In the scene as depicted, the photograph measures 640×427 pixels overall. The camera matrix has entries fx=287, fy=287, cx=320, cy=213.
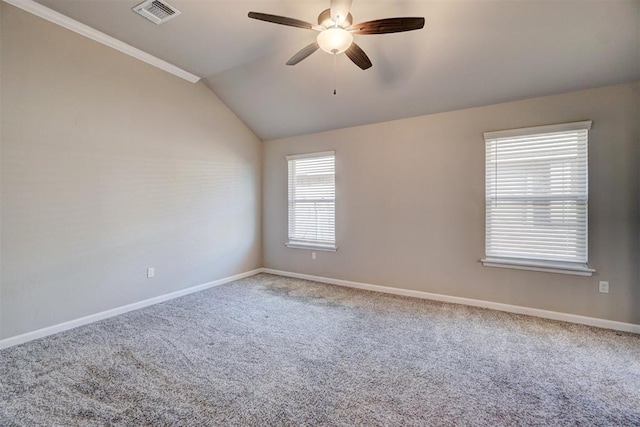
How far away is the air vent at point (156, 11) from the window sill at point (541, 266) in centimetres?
437

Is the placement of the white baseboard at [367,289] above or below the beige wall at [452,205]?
below

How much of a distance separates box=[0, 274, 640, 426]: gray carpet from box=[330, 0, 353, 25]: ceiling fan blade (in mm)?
2645

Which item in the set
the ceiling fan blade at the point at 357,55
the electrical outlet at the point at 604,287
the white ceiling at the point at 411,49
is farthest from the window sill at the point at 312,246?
the electrical outlet at the point at 604,287

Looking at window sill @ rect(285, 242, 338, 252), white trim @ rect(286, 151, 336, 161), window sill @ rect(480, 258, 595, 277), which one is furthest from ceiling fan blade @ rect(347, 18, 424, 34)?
window sill @ rect(285, 242, 338, 252)

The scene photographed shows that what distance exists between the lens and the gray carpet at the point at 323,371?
1.78 metres

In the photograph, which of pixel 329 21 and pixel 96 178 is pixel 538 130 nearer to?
pixel 329 21

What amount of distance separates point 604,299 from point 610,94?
7.01 ft

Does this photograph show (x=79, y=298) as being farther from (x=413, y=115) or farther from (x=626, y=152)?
(x=626, y=152)

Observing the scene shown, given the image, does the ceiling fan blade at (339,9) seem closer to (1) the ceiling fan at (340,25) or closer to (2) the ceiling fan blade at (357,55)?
(1) the ceiling fan at (340,25)

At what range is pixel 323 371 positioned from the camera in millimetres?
2242

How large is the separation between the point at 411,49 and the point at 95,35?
3.42 metres

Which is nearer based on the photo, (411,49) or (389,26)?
(389,26)

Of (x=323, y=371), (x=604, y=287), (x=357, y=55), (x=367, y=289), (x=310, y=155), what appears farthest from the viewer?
(x=310, y=155)

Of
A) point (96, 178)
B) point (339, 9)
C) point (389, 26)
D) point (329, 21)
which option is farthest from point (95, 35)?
point (389, 26)
